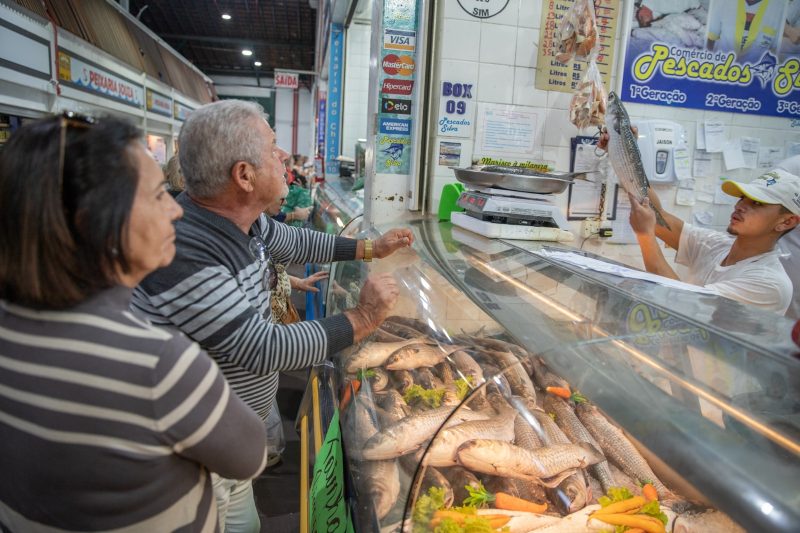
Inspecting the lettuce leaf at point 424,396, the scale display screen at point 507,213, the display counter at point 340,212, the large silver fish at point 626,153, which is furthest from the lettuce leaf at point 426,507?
the display counter at point 340,212

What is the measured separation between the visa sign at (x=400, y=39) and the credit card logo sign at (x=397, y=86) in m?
0.19

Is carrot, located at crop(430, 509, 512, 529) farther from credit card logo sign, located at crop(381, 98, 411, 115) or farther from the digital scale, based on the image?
credit card logo sign, located at crop(381, 98, 411, 115)

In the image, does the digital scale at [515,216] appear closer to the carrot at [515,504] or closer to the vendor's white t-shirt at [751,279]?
the vendor's white t-shirt at [751,279]

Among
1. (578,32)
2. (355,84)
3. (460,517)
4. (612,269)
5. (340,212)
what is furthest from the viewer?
(355,84)

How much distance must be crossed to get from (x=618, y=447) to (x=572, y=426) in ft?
0.41

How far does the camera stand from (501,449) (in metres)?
1.36

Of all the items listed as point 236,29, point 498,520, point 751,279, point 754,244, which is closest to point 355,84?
point 754,244

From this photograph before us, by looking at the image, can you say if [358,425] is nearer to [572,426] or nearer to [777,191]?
[572,426]

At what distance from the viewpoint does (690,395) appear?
969 mm

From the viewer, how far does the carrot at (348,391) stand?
185cm

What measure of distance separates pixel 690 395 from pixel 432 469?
2.12 feet

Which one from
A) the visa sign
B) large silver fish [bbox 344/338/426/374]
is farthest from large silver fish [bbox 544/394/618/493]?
the visa sign

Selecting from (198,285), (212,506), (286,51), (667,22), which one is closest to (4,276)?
(198,285)

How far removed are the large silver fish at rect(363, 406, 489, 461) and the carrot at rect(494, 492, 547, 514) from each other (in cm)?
20
